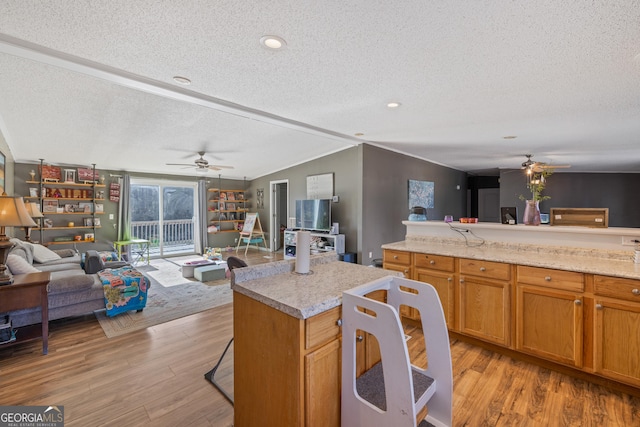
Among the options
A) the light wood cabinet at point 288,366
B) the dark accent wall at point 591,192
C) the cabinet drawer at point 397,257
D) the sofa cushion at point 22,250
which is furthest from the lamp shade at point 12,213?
the dark accent wall at point 591,192

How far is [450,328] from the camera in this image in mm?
2752

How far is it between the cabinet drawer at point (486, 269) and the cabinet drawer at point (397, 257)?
566 millimetres

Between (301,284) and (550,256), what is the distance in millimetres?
2419

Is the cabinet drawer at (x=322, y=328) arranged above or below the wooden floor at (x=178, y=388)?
above

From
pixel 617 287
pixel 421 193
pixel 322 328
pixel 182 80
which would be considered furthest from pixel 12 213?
pixel 421 193

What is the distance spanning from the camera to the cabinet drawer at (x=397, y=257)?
121 inches

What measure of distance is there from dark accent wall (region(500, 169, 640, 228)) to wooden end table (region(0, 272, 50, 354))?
1009cm

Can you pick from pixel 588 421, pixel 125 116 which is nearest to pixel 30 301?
pixel 125 116

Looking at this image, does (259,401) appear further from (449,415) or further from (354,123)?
(354,123)

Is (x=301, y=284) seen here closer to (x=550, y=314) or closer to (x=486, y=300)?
(x=486, y=300)

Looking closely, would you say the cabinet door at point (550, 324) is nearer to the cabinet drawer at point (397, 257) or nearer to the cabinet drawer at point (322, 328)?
the cabinet drawer at point (397, 257)

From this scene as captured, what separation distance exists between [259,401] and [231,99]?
2979 millimetres

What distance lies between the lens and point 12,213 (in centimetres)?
232

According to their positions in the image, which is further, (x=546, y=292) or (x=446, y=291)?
(x=446, y=291)
